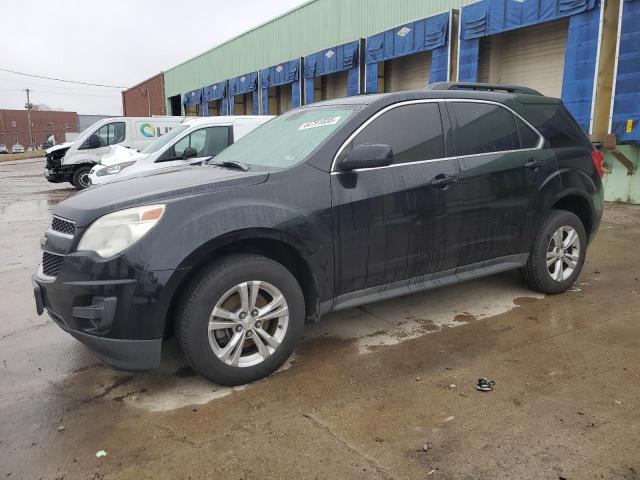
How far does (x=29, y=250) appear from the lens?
24.7 feet

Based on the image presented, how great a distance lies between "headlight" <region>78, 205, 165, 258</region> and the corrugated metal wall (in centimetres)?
1388

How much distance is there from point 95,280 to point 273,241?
1058 millimetres

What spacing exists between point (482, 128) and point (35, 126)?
323 ft

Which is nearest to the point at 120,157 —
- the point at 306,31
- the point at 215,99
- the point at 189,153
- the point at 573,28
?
the point at 189,153

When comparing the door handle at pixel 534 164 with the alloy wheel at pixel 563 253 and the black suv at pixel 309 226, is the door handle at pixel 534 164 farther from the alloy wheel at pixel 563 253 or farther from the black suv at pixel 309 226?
the alloy wheel at pixel 563 253

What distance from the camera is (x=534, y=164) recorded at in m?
4.46

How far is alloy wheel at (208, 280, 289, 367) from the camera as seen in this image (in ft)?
10.2

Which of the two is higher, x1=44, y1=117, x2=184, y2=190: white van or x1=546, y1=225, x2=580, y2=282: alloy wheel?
x1=44, y1=117, x2=184, y2=190: white van

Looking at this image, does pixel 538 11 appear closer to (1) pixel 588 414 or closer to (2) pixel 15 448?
(1) pixel 588 414

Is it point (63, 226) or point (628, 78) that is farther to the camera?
point (628, 78)

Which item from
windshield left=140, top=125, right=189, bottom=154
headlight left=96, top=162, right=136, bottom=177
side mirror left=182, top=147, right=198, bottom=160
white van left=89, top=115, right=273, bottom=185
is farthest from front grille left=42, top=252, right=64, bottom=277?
headlight left=96, top=162, right=136, bottom=177

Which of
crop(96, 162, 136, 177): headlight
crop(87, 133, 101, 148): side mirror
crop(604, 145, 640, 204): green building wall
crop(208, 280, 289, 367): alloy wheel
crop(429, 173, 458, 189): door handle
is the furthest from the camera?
crop(87, 133, 101, 148): side mirror

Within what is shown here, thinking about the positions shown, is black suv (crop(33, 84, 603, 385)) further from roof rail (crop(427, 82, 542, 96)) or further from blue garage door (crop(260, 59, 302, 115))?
blue garage door (crop(260, 59, 302, 115))

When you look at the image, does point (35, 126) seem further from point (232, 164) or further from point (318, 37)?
point (232, 164)
